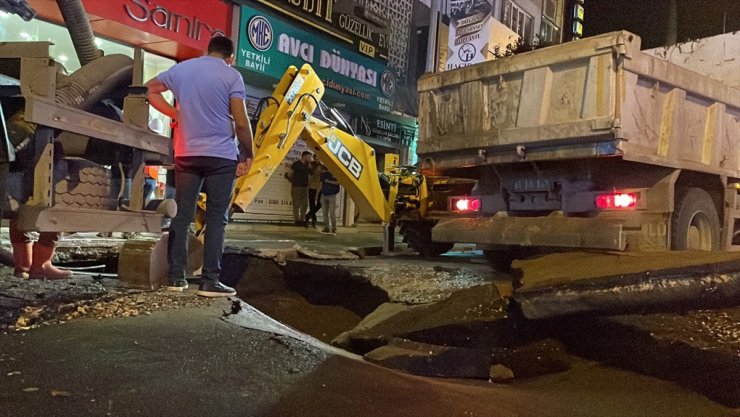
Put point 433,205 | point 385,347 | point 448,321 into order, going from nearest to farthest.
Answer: point 385,347
point 448,321
point 433,205

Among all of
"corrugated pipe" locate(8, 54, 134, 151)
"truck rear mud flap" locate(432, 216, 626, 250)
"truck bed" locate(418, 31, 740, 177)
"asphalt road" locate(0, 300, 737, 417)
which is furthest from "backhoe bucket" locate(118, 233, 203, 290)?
"truck bed" locate(418, 31, 740, 177)

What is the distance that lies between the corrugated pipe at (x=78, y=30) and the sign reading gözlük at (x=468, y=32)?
447 inches

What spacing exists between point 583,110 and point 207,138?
346 centimetres

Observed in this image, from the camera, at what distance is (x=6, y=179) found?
2785 mm

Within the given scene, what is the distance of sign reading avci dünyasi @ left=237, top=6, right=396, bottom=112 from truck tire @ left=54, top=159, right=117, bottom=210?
8748mm

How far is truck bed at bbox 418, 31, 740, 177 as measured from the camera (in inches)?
196

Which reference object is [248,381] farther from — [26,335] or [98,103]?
[98,103]

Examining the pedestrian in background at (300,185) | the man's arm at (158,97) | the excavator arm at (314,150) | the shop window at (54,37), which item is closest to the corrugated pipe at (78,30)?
the man's arm at (158,97)

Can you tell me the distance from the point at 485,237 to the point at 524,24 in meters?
18.0

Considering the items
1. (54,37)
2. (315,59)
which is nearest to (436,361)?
(54,37)

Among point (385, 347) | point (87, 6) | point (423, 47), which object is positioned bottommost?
point (385, 347)

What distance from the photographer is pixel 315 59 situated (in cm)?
1384

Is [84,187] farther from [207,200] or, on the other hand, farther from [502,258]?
[502,258]

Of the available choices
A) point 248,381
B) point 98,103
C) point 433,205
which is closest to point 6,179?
point 98,103
